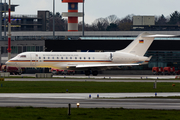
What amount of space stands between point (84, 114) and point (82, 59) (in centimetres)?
4528

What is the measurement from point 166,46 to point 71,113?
59650 millimetres

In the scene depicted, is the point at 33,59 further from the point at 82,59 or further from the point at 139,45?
the point at 139,45

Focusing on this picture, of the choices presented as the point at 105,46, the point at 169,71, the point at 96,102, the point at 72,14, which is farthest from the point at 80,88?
the point at 72,14

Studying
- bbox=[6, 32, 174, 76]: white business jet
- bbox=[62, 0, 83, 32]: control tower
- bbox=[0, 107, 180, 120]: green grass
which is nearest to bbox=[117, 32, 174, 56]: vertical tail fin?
bbox=[6, 32, 174, 76]: white business jet

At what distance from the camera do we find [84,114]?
21.5 metres

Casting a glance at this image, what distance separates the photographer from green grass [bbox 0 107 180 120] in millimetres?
20484

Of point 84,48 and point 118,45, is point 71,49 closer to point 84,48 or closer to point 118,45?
point 84,48

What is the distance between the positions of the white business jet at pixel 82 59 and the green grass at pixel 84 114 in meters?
40.8

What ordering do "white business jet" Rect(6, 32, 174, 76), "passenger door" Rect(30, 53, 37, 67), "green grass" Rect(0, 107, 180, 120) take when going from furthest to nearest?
"white business jet" Rect(6, 32, 174, 76), "passenger door" Rect(30, 53, 37, 67), "green grass" Rect(0, 107, 180, 120)

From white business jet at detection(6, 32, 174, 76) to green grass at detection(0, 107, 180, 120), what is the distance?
40.8 metres

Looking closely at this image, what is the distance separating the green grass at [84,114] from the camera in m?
20.5

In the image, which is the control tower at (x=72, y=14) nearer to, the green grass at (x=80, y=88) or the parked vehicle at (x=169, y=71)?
the parked vehicle at (x=169, y=71)

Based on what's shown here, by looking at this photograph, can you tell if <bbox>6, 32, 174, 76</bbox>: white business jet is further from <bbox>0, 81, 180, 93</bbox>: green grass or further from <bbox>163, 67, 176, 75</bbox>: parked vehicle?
<bbox>0, 81, 180, 93</bbox>: green grass

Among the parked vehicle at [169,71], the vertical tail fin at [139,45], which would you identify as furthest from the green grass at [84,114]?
the parked vehicle at [169,71]
